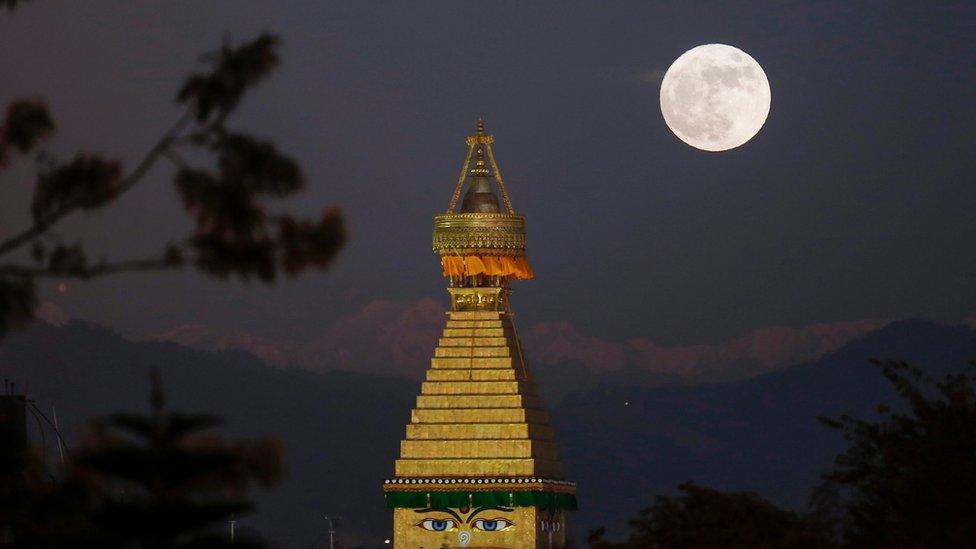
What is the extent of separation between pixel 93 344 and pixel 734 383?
50182mm

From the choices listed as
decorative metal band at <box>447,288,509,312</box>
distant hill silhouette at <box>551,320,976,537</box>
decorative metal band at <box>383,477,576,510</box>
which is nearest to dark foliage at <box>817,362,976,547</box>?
decorative metal band at <box>383,477,576,510</box>

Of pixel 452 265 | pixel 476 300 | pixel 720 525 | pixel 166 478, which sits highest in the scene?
pixel 452 265

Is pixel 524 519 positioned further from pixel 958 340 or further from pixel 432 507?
pixel 958 340

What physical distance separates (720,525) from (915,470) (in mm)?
4229

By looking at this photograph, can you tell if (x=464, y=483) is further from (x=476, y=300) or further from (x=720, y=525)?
(x=720, y=525)

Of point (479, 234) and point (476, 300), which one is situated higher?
point (479, 234)

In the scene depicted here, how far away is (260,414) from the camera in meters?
145

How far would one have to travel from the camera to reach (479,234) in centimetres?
8681

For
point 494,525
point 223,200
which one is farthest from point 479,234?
point 223,200

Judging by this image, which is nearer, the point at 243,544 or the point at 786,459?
the point at 243,544

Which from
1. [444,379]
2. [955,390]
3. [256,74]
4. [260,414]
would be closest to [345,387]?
[260,414]

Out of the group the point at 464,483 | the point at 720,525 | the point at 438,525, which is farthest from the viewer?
the point at 464,483

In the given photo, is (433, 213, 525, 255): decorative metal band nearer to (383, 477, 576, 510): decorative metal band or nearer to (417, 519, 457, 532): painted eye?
(383, 477, 576, 510): decorative metal band

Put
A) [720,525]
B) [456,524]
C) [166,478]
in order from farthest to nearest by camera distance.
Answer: [456,524] < [720,525] < [166,478]
